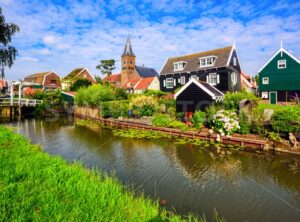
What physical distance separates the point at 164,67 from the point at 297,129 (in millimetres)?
30251

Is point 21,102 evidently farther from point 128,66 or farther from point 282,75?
point 282,75

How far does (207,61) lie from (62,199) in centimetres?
3124

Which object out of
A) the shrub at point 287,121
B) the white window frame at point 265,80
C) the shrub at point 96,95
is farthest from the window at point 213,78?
the shrub at point 287,121

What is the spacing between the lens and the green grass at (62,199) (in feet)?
15.4

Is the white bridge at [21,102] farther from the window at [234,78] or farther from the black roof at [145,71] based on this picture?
the black roof at [145,71]

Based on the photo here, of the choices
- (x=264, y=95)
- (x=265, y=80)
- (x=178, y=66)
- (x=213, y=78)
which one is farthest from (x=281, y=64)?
(x=178, y=66)

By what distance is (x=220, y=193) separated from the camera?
7809 mm

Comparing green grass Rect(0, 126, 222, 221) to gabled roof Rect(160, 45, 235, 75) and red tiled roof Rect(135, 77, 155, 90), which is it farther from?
red tiled roof Rect(135, 77, 155, 90)

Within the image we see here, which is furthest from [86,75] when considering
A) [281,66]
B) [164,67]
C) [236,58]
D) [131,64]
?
[281,66]

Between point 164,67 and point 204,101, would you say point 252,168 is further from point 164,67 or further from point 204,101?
point 164,67

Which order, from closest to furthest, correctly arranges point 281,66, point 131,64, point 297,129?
point 297,129 < point 281,66 < point 131,64

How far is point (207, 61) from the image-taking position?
32938 mm

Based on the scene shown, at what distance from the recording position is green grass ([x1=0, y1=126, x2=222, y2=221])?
185 inches

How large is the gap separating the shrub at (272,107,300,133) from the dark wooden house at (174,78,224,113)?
246 inches
